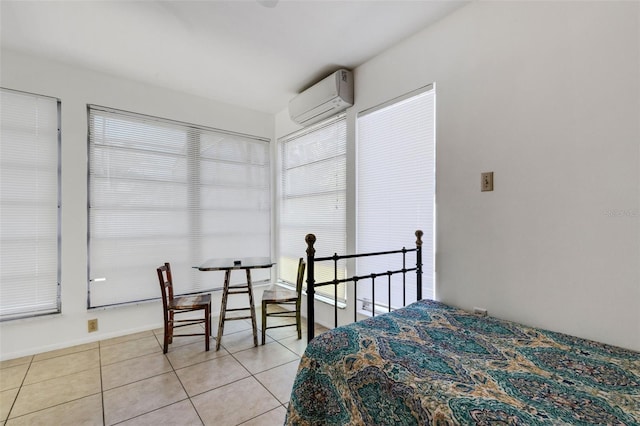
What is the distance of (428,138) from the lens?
83.9 inches

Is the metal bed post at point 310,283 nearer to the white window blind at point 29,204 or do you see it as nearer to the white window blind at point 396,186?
the white window blind at point 396,186

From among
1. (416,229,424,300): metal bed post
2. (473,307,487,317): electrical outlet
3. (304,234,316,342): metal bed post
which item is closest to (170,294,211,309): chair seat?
(304,234,316,342): metal bed post

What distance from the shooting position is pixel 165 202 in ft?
10.3

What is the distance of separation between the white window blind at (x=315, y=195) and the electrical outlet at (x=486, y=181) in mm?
1343

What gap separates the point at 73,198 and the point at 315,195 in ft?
7.67

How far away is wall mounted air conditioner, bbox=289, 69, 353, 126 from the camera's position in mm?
2650

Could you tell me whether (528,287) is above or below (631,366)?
above

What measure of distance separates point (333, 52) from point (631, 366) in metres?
2.63

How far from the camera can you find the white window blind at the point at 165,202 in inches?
111

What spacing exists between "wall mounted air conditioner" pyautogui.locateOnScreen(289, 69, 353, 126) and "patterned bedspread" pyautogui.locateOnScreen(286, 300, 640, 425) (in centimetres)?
202

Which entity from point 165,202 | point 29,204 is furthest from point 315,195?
point 29,204

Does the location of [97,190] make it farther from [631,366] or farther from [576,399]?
[631,366]

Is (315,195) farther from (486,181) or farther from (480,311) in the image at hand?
(480,311)

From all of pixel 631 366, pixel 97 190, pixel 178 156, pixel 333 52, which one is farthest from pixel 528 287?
pixel 97 190
